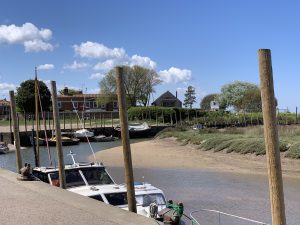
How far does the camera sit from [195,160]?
3569 centimetres

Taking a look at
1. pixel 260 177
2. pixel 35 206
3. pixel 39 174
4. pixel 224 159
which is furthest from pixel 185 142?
pixel 35 206

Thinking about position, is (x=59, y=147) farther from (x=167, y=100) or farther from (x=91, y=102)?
(x=167, y=100)

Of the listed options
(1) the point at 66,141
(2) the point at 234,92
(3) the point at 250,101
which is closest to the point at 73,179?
(1) the point at 66,141

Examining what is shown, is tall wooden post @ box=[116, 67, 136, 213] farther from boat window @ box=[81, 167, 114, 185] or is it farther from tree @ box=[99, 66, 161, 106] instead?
tree @ box=[99, 66, 161, 106]

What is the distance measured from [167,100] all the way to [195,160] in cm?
10108

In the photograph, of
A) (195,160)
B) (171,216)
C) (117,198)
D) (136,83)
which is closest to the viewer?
(171,216)

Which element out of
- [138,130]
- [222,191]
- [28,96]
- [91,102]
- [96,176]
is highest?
[28,96]

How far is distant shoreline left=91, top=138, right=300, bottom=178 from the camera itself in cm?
2927

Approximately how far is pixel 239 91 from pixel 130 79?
3604cm

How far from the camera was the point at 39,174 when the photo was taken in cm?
1567

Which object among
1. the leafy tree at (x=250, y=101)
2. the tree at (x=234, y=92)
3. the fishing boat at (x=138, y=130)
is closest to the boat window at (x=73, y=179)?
the fishing boat at (x=138, y=130)

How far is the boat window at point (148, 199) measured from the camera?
43.4ft

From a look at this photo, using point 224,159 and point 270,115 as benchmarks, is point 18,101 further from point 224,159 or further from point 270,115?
point 270,115

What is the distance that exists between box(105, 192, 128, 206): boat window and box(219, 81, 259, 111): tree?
112770mm
